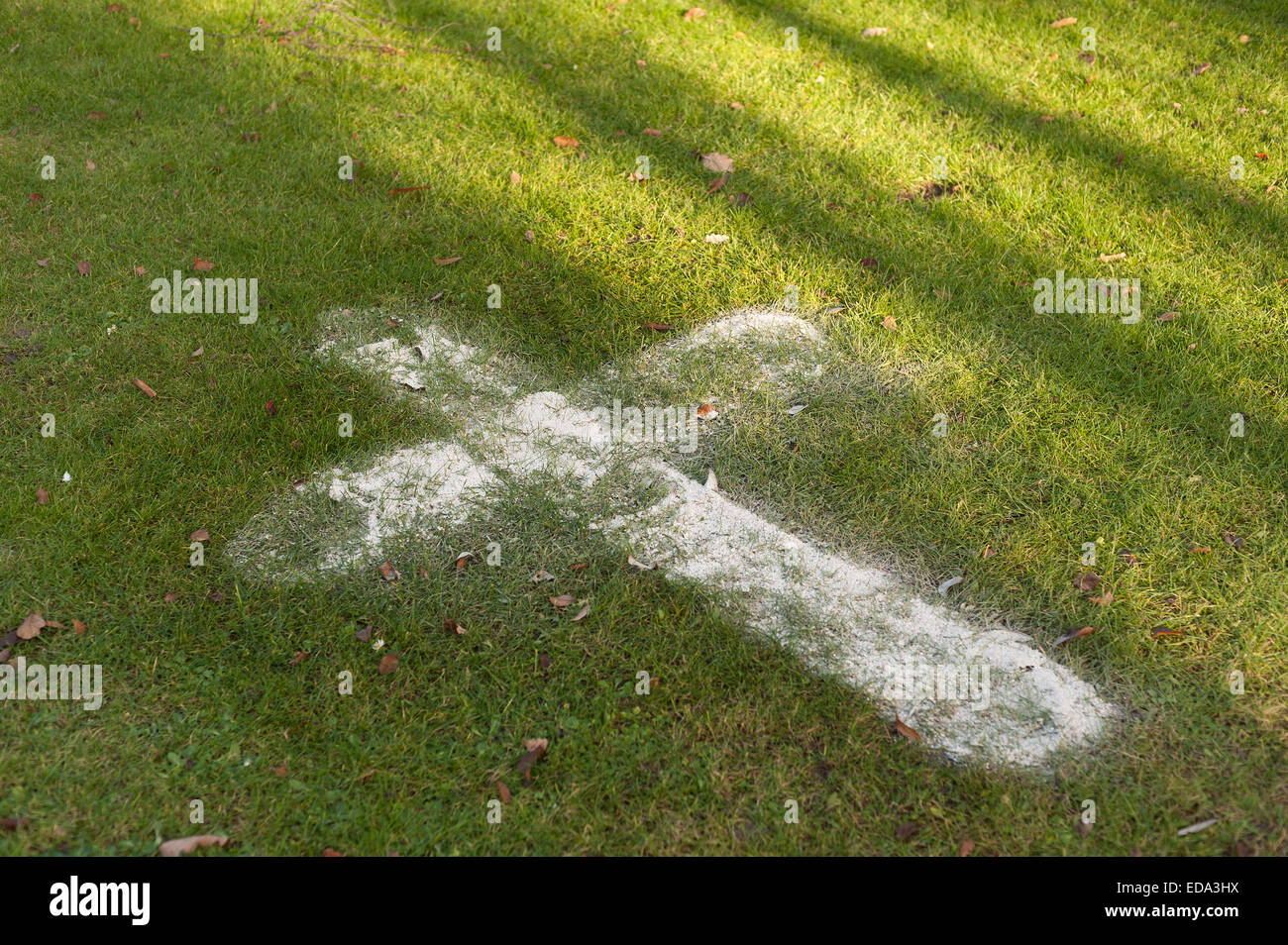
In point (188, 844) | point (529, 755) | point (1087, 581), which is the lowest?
point (188, 844)

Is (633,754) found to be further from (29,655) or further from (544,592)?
(29,655)

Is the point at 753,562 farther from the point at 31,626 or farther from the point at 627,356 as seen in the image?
the point at 31,626

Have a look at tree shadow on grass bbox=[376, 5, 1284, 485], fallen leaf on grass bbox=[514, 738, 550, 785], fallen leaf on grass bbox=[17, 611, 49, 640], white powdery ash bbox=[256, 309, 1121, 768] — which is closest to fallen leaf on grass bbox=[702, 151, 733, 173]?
tree shadow on grass bbox=[376, 5, 1284, 485]

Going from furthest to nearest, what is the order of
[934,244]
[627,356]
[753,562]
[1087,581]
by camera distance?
[934,244] < [627,356] < [753,562] < [1087,581]

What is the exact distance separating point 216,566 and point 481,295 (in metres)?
2.00

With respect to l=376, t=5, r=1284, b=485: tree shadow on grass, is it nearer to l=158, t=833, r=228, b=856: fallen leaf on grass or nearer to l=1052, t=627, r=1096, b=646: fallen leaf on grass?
l=1052, t=627, r=1096, b=646: fallen leaf on grass

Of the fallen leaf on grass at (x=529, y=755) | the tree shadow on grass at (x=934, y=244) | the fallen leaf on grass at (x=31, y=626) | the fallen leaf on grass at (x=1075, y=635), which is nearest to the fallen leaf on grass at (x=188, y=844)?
the fallen leaf on grass at (x=529, y=755)

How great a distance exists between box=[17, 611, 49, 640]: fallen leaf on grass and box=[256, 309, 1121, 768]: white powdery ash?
0.99 m

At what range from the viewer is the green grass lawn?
3.19m

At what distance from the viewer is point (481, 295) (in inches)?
204

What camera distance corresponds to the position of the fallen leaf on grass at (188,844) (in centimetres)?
299

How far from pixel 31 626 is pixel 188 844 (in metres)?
1.16

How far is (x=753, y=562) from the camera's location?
3904 millimetres

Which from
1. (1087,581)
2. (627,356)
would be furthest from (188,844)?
(1087,581)
